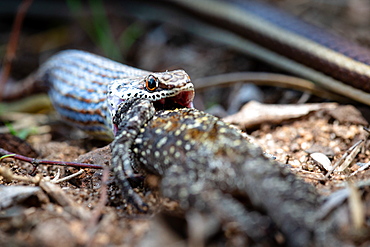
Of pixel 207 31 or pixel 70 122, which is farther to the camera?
pixel 207 31

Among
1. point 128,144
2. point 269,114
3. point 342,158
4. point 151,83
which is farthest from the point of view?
point 269,114

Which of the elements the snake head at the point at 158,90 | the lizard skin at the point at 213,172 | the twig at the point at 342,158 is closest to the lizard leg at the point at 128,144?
the lizard skin at the point at 213,172

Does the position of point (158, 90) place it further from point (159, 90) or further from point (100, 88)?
point (100, 88)

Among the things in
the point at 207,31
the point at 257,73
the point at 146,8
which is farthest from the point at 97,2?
the point at 257,73

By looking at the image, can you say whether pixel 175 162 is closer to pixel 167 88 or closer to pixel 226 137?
pixel 226 137

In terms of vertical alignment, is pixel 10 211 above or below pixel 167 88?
below

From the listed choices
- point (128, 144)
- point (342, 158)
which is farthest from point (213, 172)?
point (342, 158)

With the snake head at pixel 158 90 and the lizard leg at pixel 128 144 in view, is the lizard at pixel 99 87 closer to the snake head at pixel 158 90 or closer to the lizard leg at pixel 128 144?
the snake head at pixel 158 90
